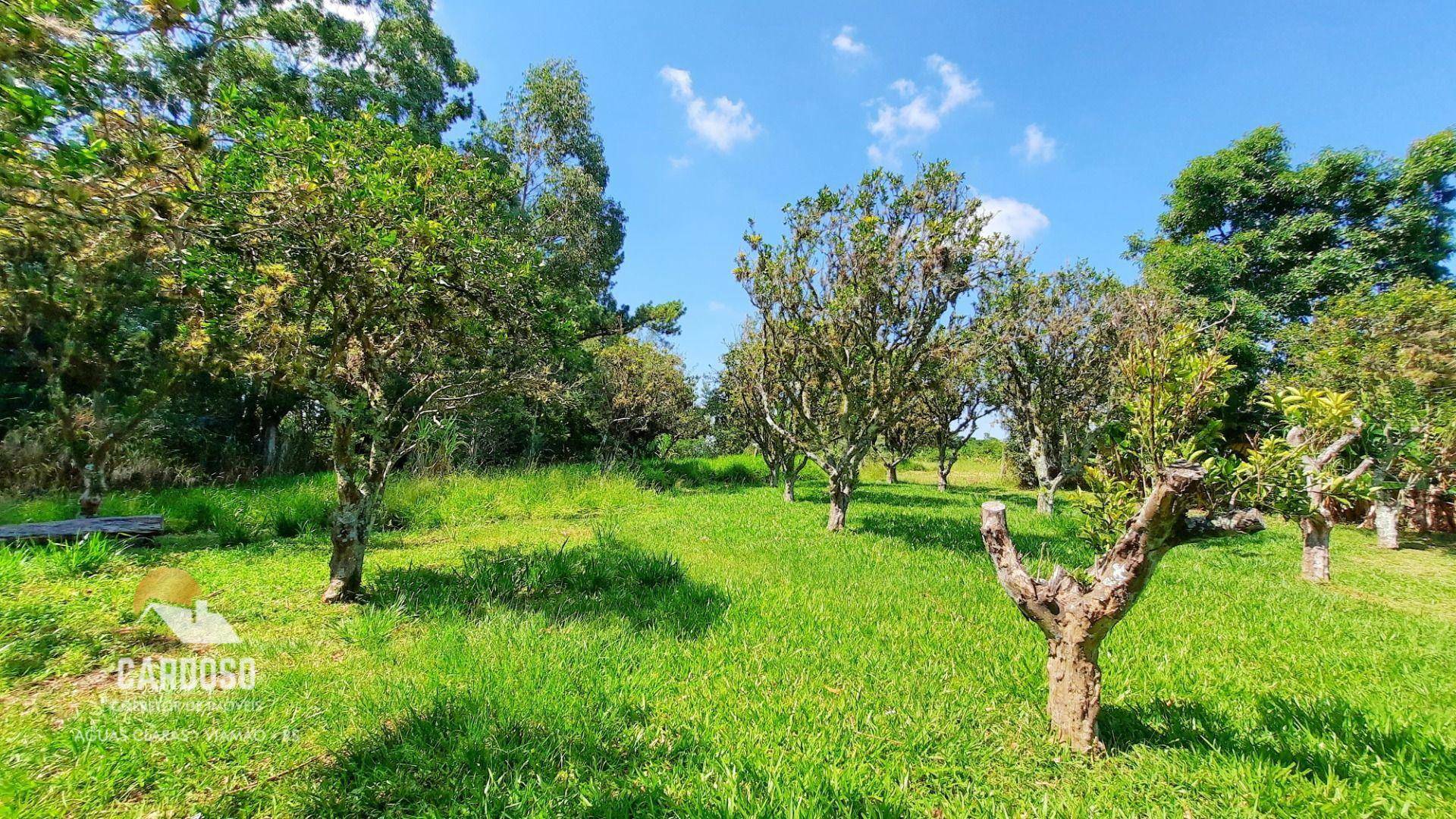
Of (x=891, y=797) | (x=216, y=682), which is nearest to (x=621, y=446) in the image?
(x=216, y=682)

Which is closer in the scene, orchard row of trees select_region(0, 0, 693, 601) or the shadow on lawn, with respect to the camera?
orchard row of trees select_region(0, 0, 693, 601)

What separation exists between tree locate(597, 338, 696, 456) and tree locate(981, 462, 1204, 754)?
1699cm

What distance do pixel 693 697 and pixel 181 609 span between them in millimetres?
5039

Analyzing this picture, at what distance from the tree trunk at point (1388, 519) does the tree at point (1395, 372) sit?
0.02 metres

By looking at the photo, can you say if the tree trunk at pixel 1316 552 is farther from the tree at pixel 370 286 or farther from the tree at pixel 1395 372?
the tree at pixel 370 286

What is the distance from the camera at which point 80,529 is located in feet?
21.0

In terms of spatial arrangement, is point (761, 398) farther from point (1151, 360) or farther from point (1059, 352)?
point (1151, 360)

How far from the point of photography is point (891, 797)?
2.59 metres

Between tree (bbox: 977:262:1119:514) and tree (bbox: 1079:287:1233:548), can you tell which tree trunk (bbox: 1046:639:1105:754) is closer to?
tree (bbox: 1079:287:1233:548)

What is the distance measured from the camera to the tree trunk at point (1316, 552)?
7.54 meters

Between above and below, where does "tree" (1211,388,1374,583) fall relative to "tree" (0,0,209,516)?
below

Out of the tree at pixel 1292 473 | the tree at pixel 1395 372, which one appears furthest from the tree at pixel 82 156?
the tree at pixel 1395 372

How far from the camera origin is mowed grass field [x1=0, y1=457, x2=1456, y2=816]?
2.52 m

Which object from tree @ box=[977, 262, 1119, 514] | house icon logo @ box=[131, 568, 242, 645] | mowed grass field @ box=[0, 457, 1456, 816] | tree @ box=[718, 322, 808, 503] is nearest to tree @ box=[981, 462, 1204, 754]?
mowed grass field @ box=[0, 457, 1456, 816]
